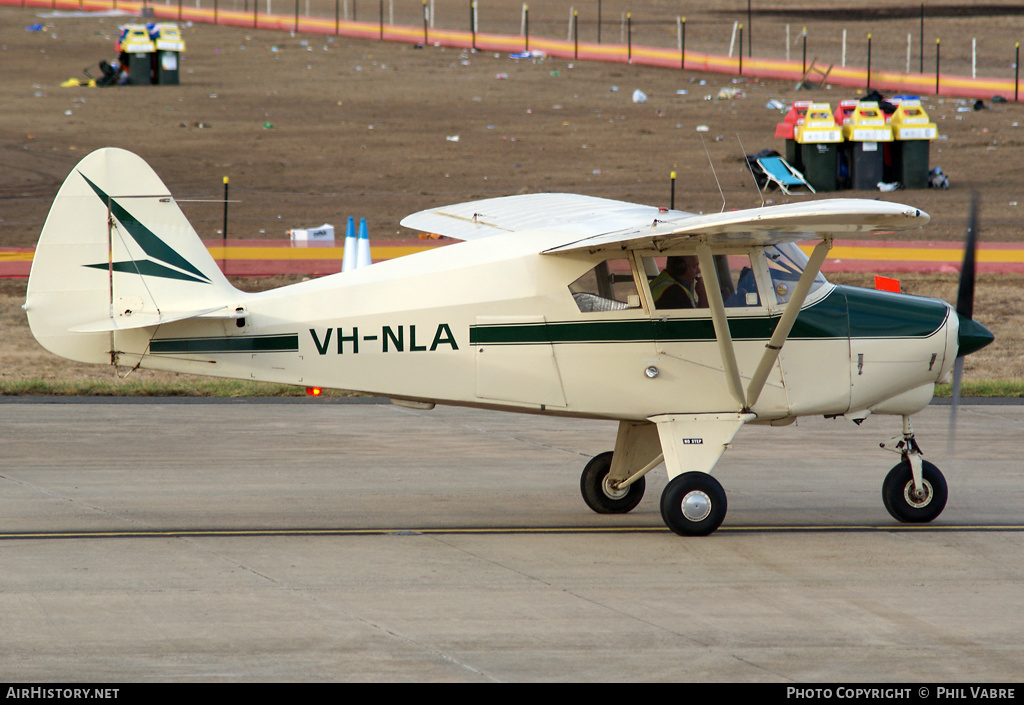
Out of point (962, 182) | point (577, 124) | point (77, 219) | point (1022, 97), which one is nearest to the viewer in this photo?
point (77, 219)

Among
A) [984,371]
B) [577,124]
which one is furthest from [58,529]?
[577,124]

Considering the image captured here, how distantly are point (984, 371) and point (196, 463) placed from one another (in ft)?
35.0

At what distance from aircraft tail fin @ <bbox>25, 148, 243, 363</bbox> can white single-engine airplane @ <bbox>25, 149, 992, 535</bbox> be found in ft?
0.04

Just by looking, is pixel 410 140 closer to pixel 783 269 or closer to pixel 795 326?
pixel 783 269

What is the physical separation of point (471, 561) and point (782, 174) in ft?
65.2

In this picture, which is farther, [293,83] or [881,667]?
[293,83]

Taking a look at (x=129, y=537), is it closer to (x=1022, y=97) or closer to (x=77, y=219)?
(x=77, y=219)

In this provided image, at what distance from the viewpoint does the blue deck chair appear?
1061 inches

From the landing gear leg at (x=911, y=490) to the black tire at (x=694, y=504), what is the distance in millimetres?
1552

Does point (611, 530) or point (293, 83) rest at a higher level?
point (293, 83)

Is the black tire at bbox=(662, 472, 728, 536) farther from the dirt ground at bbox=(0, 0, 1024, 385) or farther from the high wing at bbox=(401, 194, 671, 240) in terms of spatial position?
the dirt ground at bbox=(0, 0, 1024, 385)

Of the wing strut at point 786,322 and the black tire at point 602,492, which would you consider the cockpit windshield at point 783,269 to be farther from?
the black tire at point 602,492

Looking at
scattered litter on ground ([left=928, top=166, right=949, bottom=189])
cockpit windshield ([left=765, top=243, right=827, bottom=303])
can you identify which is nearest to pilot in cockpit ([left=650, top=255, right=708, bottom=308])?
cockpit windshield ([left=765, top=243, right=827, bottom=303])
